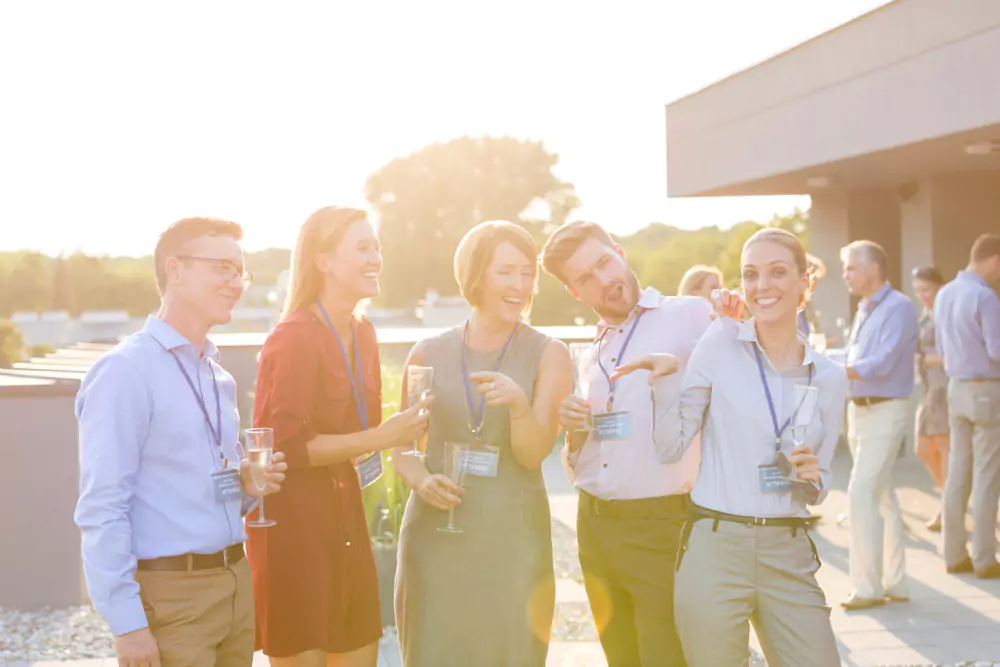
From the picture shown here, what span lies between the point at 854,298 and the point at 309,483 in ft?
37.9

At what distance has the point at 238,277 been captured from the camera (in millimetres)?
2707

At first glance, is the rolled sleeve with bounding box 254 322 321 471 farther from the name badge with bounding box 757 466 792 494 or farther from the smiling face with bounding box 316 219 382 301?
the name badge with bounding box 757 466 792 494

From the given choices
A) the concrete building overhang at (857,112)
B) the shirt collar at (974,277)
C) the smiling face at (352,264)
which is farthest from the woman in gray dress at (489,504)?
the concrete building overhang at (857,112)

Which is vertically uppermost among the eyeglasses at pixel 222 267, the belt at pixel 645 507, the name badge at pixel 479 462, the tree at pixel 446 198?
the tree at pixel 446 198

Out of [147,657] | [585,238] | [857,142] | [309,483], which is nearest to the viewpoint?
[147,657]

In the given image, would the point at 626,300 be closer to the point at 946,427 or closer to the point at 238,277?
the point at 238,277

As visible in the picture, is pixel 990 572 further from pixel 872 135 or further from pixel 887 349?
pixel 872 135

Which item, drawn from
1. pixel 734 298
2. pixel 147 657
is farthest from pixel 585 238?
pixel 147 657

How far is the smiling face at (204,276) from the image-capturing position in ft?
8.60

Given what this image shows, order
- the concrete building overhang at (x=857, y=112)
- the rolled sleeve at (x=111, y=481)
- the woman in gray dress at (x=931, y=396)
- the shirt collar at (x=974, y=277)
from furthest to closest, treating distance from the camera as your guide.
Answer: the concrete building overhang at (x=857, y=112)
the woman in gray dress at (x=931, y=396)
the shirt collar at (x=974, y=277)
the rolled sleeve at (x=111, y=481)

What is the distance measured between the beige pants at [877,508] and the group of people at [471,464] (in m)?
2.78

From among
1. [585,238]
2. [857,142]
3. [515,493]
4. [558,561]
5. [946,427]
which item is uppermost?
[857,142]

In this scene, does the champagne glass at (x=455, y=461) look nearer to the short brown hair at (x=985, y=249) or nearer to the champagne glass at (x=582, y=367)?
the champagne glass at (x=582, y=367)

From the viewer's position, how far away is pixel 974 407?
6391 mm
